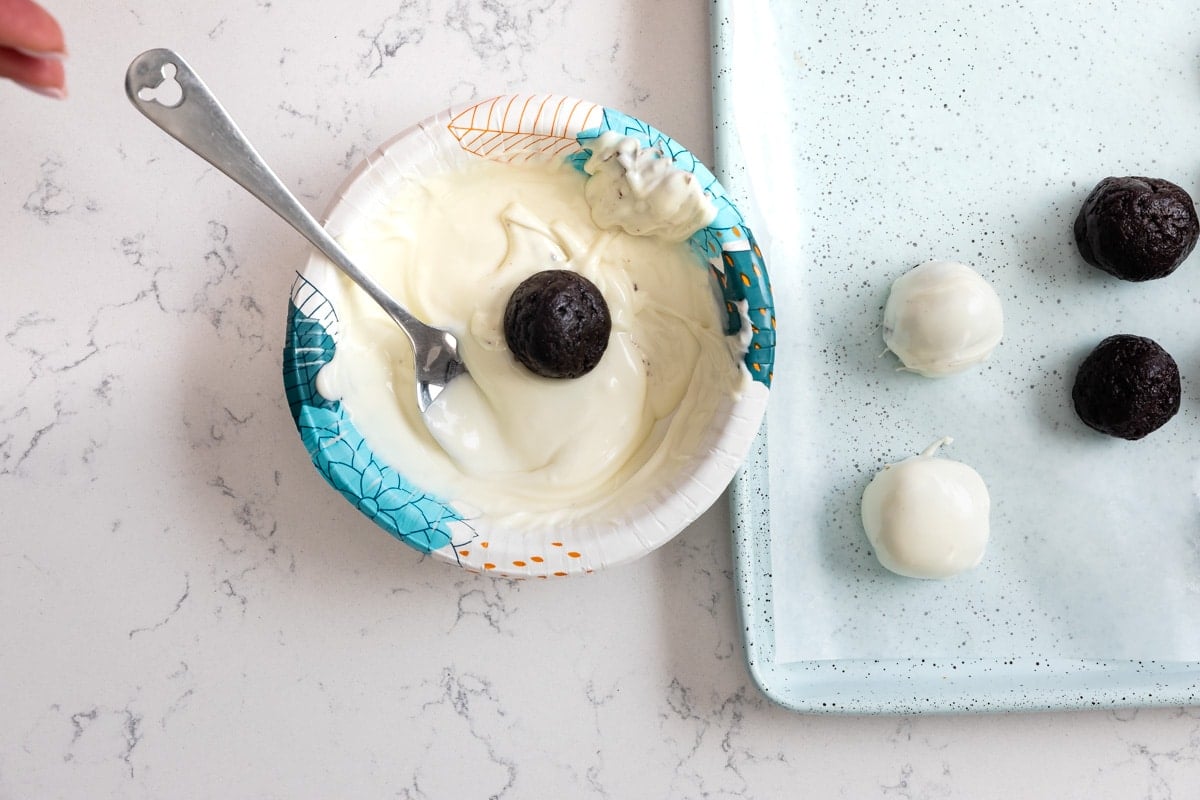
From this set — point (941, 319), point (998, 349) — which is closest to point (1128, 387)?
point (998, 349)

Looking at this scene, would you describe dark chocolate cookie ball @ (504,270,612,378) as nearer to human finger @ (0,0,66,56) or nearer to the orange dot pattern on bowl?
the orange dot pattern on bowl

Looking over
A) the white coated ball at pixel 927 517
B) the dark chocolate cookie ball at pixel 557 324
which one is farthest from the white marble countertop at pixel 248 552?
the dark chocolate cookie ball at pixel 557 324

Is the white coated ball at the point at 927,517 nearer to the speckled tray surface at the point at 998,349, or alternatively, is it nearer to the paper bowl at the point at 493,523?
the speckled tray surface at the point at 998,349

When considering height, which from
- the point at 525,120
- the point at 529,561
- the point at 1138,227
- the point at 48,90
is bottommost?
the point at 1138,227

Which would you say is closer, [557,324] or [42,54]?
[42,54]

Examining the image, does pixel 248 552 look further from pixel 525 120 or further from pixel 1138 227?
pixel 1138 227

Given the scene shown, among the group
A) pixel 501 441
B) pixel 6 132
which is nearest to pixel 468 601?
pixel 501 441
